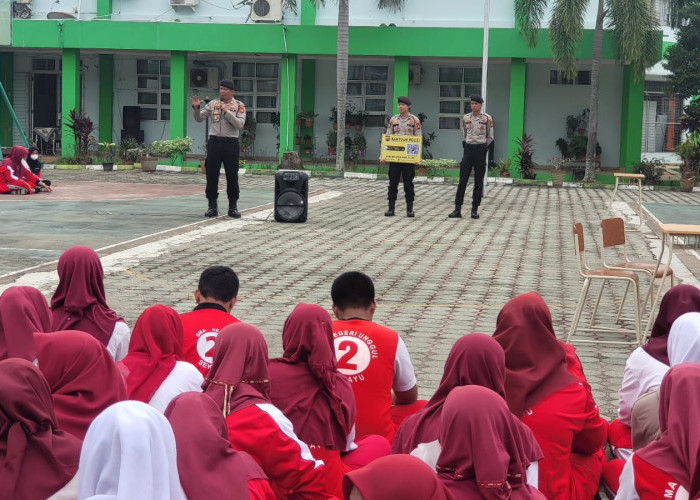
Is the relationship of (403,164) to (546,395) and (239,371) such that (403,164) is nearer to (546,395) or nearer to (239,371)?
(546,395)

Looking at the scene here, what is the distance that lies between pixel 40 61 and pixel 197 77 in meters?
5.09

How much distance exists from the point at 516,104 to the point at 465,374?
83.5 ft

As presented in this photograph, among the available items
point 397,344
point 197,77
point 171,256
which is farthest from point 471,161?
point 197,77

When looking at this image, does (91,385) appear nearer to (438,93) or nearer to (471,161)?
(471,161)

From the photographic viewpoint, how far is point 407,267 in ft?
39.2

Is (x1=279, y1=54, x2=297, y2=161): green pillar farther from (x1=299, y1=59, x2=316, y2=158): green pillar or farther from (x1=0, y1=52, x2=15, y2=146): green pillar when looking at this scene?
(x1=0, y1=52, x2=15, y2=146): green pillar

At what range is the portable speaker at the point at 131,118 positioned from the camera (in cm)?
3194

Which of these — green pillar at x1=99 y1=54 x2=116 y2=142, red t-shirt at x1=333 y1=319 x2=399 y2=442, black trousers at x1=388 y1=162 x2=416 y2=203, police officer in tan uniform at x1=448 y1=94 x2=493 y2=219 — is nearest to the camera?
red t-shirt at x1=333 y1=319 x2=399 y2=442

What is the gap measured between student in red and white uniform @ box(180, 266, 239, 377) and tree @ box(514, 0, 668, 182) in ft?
70.7

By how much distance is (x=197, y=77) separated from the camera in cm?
3188

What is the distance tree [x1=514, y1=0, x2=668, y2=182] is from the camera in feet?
85.1

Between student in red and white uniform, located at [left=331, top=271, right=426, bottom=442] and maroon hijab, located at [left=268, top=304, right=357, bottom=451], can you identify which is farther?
student in red and white uniform, located at [left=331, top=271, right=426, bottom=442]

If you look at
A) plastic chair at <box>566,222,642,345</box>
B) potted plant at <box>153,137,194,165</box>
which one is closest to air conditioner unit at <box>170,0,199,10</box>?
potted plant at <box>153,137,194,165</box>

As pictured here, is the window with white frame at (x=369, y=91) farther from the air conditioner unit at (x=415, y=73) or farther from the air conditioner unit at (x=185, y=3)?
the air conditioner unit at (x=185, y=3)
